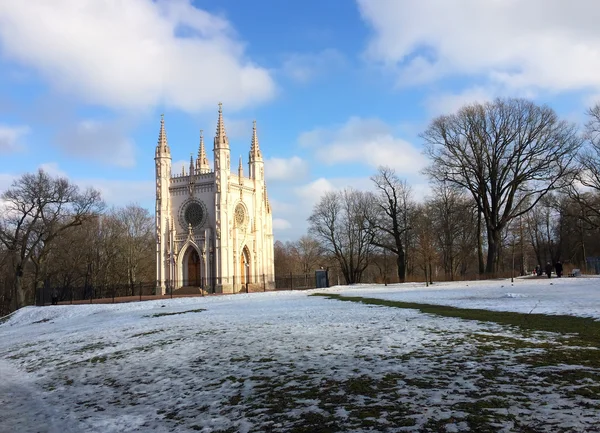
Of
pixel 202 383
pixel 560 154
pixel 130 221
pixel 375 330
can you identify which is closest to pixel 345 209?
pixel 560 154

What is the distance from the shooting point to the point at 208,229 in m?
49.2

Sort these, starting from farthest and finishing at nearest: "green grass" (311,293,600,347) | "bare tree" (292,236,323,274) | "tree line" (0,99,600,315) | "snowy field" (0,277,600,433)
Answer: "bare tree" (292,236,323,274) < "tree line" (0,99,600,315) < "green grass" (311,293,600,347) < "snowy field" (0,277,600,433)

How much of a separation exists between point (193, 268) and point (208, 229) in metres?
4.81

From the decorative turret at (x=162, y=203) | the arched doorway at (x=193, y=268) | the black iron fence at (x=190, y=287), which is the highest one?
the decorative turret at (x=162, y=203)

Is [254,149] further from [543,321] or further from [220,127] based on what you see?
[543,321]

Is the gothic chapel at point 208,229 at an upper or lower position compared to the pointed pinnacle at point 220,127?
lower

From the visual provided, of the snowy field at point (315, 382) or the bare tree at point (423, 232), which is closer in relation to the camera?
the snowy field at point (315, 382)

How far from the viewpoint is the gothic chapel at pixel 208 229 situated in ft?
159

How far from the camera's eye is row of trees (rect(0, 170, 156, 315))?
42.8 m

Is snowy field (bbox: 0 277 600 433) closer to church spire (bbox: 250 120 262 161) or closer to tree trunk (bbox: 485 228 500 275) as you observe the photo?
tree trunk (bbox: 485 228 500 275)

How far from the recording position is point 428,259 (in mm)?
39031

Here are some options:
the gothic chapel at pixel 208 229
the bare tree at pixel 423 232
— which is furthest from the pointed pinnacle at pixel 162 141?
the bare tree at pixel 423 232

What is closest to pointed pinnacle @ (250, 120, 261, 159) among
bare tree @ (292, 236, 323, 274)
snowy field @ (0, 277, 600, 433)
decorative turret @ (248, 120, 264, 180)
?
decorative turret @ (248, 120, 264, 180)

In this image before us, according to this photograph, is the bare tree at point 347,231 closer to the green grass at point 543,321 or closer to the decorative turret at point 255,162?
the decorative turret at point 255,162
